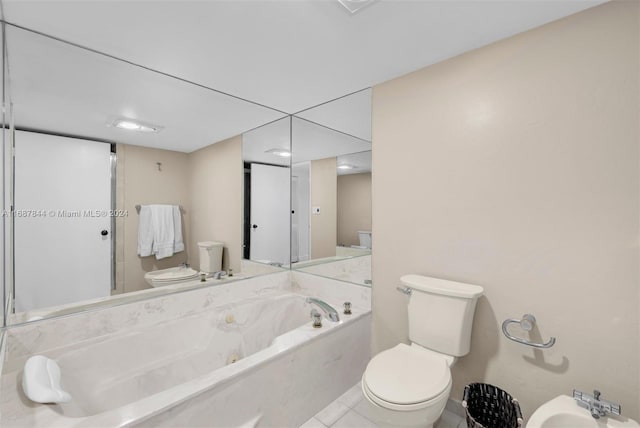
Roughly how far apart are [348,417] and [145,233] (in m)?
1.83

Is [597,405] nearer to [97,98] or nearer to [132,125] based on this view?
[132,125]

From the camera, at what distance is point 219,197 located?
236 cm

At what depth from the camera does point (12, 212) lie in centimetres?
144

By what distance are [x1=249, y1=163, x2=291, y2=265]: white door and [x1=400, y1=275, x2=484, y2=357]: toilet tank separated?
1.40 meters

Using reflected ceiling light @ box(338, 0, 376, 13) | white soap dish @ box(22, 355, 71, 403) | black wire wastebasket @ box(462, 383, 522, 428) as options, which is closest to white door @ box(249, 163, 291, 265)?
white soap dish @ box(22, 355, 71, 403)

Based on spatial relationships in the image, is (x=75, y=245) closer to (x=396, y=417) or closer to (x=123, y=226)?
(x=123, y=226)

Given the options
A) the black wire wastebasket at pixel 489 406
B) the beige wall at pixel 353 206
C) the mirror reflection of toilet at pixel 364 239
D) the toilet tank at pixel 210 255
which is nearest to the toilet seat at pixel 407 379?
the black wire wastebasket at pixel 489 406

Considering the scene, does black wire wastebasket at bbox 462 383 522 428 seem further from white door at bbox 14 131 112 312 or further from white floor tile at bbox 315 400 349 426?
white door at bbox 14 131 112 312

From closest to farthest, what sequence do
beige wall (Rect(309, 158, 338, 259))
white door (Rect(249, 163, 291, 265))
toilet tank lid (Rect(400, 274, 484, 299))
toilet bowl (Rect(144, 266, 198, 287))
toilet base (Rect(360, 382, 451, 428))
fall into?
1. toilet base (Rect(360, 382, 451, 428))
2. toilet tank lid (Rect(400, 274, 484, 299))
3. toilet bowl (Rect(144, 266, 198, 287))
4. beige wall (Rect(309, 158, 338, 259))
5. white door (Rect(249, 163, 291, 265))

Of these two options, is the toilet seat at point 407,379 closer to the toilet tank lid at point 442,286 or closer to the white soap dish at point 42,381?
the toilet tank lid at point 442,286

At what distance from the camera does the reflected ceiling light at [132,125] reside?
5.93 ft

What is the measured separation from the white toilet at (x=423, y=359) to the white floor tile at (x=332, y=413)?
0.54m

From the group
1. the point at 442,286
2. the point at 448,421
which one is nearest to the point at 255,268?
the point at 442,286

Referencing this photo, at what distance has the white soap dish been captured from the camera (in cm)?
113
